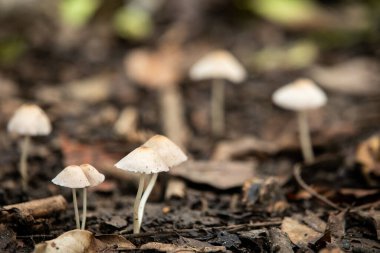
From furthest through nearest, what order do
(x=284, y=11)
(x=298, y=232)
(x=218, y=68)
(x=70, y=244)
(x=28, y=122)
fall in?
(x=284, y=11), (x=218, y=68), (x=28, y=122), (x=298, y=232), (x=70, y=244)

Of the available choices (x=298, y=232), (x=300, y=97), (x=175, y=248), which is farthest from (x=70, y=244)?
(x=300, y=97)

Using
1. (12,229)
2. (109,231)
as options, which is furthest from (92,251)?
(12,229)

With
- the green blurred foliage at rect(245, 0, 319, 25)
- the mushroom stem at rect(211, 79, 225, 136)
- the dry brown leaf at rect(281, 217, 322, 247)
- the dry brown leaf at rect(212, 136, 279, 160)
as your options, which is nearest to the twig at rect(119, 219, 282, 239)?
the dry brown leaf at rect(281, 217, 322, 247)

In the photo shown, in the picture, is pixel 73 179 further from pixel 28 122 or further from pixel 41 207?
pixel 28 122

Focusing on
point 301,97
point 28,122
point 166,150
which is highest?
point 301,97

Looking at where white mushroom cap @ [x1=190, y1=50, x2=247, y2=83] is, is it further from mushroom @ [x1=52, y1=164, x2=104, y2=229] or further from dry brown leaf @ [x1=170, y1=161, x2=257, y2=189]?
mushroom @ [x1=52, y1=164, x2=104, y2=229]

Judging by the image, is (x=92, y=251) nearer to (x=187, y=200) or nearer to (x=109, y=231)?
(x=109, y=231)
